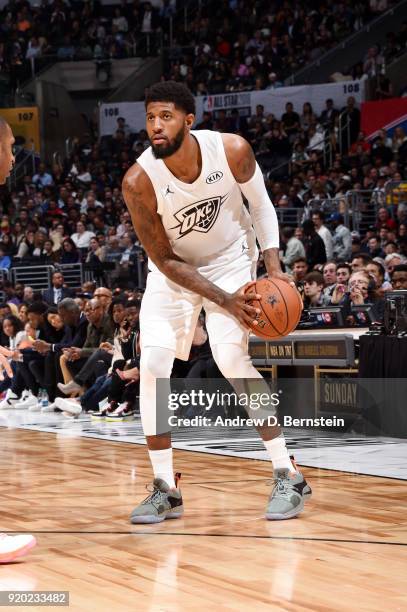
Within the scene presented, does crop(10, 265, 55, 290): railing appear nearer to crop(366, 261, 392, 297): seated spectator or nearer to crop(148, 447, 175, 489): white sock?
crop(366, 261, 392, 297): seated spectator

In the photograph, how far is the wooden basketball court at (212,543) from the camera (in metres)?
3.32

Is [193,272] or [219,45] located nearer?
[193,272]

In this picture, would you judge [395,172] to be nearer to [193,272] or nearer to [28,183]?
[28,183]

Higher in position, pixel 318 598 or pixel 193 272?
pixel 193 272

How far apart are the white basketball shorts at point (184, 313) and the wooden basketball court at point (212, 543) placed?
0.82 meters

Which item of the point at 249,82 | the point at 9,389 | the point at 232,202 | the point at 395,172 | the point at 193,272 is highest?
the point at 249,82

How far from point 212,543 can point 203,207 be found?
1535 mm

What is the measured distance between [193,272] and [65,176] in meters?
18.4

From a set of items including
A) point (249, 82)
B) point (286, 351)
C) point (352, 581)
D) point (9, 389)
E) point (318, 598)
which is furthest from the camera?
point (249, 82)

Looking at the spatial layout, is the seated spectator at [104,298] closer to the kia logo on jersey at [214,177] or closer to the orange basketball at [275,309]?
the kia logo on jersey at [214,177]

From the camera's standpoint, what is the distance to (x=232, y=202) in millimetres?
4902

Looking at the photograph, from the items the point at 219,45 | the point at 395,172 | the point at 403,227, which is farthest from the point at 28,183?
the point at 403,227

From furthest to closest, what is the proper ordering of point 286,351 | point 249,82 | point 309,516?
point 249,82
point 286,351
point 309,516

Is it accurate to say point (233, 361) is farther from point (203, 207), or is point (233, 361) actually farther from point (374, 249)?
point (374, 249)
